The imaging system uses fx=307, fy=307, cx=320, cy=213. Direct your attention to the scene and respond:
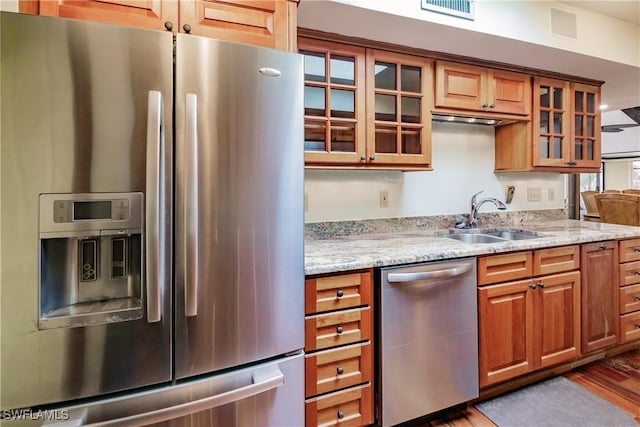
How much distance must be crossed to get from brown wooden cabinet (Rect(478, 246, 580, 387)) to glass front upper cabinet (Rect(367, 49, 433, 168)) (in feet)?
2.61

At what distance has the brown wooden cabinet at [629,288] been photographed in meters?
2.16

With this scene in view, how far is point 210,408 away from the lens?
1034 mm

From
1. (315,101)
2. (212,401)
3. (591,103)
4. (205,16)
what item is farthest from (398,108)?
(591,103)

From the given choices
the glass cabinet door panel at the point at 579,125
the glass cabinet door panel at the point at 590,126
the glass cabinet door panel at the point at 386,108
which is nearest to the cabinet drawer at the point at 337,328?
the glass cabinet door panel at the point at 386,108

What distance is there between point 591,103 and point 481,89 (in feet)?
4.46

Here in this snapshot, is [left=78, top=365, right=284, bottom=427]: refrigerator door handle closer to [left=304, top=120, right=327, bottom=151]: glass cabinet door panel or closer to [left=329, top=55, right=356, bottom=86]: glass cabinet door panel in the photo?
[left=304, top=120, right=327, bottom=151]: glass cabinet door panel

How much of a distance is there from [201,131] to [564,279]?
7.30 feet

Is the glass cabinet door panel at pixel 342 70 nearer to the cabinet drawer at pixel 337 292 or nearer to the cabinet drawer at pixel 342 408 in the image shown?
the cabinet drawer at pixel 337 292

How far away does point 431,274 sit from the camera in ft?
4.90

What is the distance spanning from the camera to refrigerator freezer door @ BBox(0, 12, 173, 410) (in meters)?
0.84

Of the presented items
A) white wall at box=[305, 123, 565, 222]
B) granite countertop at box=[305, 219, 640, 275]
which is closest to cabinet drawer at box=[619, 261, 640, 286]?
granite countertop at box=[305, 219, 640, 275]

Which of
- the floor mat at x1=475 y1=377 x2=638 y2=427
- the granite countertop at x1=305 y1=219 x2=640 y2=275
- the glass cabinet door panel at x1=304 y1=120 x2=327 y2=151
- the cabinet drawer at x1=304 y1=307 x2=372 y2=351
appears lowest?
the floor mat at x1=475 y1=377 x2=638 y2=427

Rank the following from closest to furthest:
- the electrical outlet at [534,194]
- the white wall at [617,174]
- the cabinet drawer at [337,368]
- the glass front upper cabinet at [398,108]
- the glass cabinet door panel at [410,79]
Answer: the cabinet drawer at [337,368]
the glass front upper cabinet at [398,108]
the glass cabinet door panel at [410,79]
the electrical outlet at [534,194]
the white wall at [617,174]

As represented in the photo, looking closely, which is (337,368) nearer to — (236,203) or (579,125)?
(236,203)
